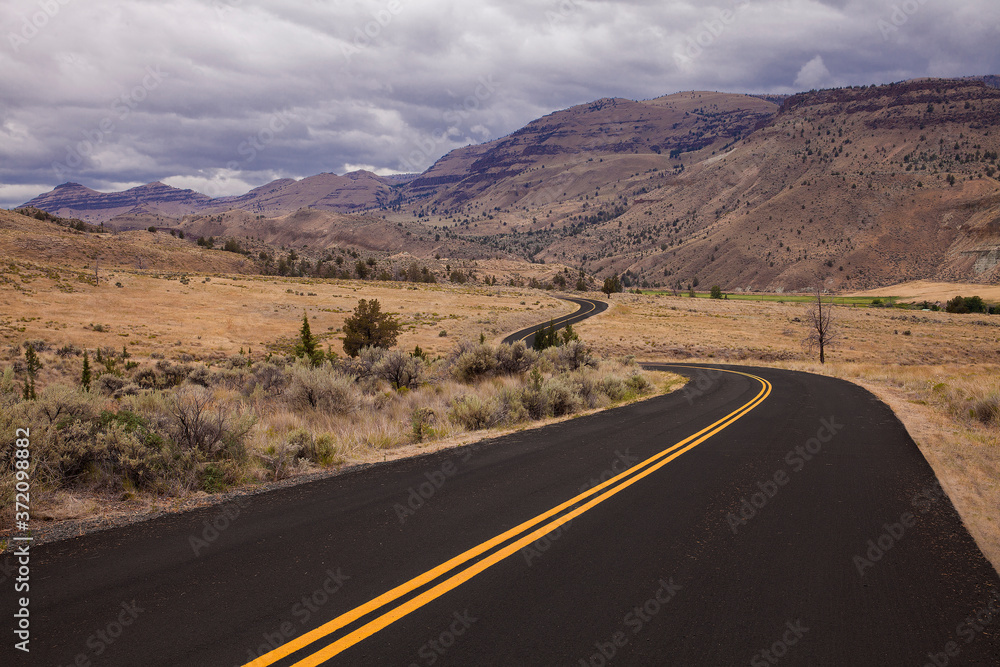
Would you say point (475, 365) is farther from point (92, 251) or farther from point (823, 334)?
point (92, 251)

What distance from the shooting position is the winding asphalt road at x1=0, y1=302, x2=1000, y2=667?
3311mm

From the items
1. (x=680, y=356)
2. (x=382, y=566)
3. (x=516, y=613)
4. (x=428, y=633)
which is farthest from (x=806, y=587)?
(x=680, y=356)

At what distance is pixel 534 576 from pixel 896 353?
5132cm

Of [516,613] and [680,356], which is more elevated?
[516,613]

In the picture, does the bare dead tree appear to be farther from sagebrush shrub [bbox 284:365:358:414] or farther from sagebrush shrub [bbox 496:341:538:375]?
sagebrush shrub [bbox 284:365:358:414]

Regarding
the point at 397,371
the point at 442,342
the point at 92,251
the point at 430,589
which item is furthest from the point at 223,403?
the point at 92,251

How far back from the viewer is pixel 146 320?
135 feet

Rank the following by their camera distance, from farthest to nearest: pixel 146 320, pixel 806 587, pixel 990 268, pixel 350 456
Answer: pixel 990 268, pixel 146 320, pixel 350 456, pixel 806 587

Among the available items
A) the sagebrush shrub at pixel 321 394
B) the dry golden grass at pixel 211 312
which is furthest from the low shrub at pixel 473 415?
the dry golden grass at pixel 211 312

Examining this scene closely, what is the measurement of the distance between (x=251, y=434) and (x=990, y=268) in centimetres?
12951

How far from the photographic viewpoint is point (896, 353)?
42719mm

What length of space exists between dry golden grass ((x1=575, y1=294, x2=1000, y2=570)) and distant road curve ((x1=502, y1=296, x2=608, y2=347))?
95.4 inches

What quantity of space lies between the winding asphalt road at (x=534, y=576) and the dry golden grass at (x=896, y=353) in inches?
54.8

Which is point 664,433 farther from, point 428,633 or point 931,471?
point 428,633
